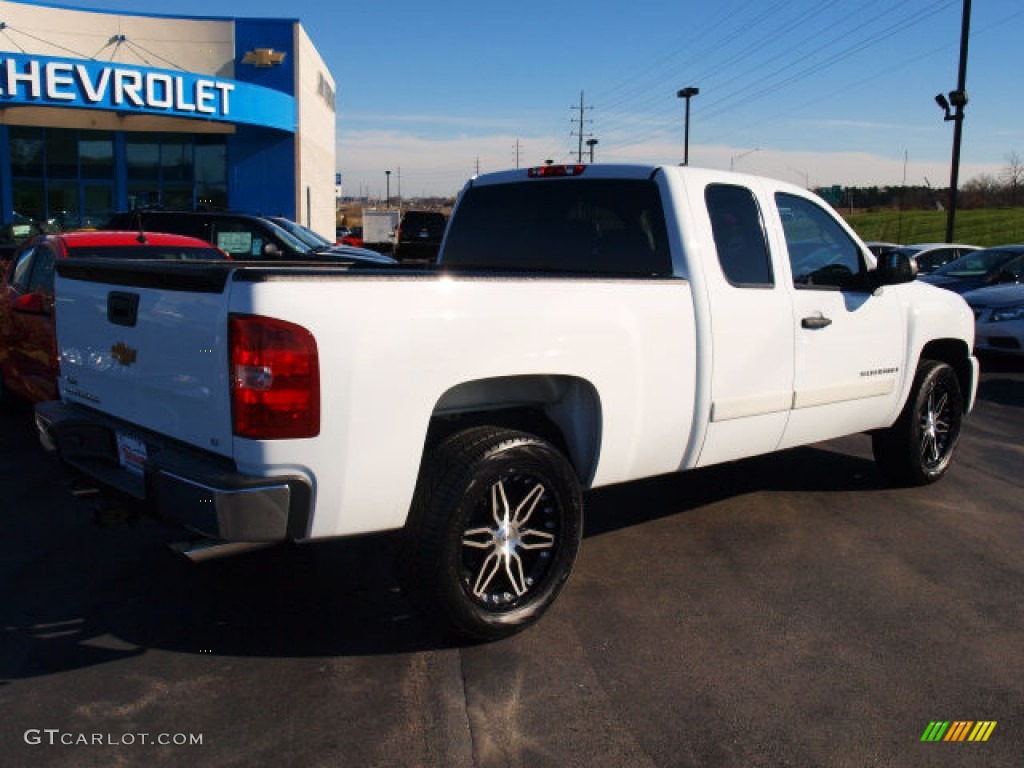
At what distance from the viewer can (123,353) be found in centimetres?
378

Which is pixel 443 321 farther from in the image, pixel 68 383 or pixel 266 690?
pixel 68 383

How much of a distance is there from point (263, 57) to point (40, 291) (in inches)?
890

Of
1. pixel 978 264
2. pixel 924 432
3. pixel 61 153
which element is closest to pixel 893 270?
pixel 924 432

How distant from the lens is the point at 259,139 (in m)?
27.9

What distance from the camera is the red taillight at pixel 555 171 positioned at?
16.6ft

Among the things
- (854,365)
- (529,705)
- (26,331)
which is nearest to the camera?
(529,705)

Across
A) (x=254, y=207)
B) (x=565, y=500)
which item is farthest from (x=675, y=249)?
(x=254, y=207)

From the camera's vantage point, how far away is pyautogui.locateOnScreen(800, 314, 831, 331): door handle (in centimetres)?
494

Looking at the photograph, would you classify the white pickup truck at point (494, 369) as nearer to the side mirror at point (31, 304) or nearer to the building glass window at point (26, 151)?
the side mirror at point (31, 304)

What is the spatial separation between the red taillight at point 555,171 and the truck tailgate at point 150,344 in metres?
2.28

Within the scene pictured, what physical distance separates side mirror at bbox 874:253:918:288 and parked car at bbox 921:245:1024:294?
9.24 m

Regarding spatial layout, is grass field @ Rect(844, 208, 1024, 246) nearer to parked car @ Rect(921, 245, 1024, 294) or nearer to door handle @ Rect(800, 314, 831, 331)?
parked car @ Rect(921, 245, 1024, 294)

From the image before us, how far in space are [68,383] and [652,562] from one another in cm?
300

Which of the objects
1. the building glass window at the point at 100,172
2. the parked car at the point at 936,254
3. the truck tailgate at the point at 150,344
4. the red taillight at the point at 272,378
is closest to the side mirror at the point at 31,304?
the truck tailgate at the point at 150,344
